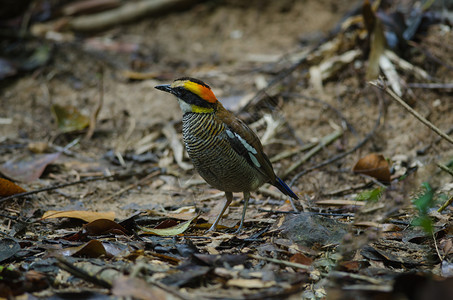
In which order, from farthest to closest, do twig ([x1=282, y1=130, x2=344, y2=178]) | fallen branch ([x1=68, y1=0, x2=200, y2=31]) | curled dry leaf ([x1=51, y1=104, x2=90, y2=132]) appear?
fallen branch ([x1=68, y1=0, x2=200, y2=31])
curled dry leaf ([x1=51, y1=104, x2=90, y2=132])
twig ([x1=282, y1=130, x2=344, y2=178])

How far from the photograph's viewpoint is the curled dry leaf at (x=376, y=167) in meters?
4.86

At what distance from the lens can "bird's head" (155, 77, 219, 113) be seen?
156 inches

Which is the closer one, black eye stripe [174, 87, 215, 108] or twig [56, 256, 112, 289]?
twig [56, 256, 112, 289]

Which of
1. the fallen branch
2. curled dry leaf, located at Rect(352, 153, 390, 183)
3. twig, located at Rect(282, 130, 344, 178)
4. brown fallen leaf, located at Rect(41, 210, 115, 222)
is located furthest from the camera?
the fallen branch

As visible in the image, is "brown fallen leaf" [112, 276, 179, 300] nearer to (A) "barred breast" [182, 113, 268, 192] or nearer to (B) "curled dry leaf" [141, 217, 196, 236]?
(B) "curled dry leaf" [141, 217, 196, 236]

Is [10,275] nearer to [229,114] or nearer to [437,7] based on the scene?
[229,114]

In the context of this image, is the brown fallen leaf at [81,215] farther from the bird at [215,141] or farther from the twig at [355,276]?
the twig at [355,276]

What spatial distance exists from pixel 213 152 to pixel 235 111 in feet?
8.19

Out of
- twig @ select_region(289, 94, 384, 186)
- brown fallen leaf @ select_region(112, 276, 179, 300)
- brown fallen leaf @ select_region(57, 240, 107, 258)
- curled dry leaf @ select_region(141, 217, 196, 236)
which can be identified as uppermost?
brown fallen leaf @ select_region(112, 276, 179, 300)

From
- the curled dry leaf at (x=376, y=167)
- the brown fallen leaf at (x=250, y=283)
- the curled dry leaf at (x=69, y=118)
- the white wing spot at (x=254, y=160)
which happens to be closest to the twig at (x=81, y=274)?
the brown fallen leaf at (x=250, y=283)

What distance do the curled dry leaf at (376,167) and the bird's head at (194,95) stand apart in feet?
6.10

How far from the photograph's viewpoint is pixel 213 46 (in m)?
9.03

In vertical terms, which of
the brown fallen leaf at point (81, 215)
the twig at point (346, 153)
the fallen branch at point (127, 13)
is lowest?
the twig at point (346, 153)

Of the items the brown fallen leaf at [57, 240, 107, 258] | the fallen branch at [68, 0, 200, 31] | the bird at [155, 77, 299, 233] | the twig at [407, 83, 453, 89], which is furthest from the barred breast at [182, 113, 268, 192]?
the fallen branch at [68, 0, 200, 31]
